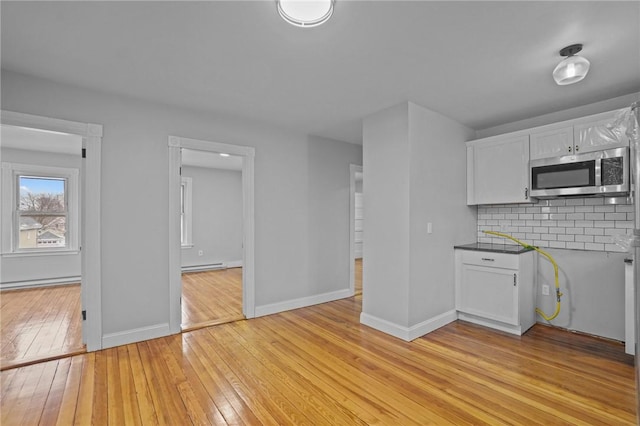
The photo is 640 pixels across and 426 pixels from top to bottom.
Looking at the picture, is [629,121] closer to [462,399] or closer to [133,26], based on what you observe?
[462,399]

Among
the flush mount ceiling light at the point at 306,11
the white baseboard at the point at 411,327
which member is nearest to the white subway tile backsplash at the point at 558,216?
the white baseboard at the point at 411,327

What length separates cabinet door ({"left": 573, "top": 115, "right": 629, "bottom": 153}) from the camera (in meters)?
2.83

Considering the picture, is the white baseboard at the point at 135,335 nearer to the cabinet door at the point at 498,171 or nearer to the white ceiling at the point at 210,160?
the white ceiling at the point at 210,160

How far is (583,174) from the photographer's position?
118 inches

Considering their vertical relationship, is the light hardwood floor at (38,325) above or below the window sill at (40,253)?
below

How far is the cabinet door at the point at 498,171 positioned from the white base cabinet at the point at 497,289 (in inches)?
27.1

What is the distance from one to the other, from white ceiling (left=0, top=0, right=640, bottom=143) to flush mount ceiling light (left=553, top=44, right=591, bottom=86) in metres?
0.07

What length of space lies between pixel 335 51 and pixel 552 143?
256 centimetres

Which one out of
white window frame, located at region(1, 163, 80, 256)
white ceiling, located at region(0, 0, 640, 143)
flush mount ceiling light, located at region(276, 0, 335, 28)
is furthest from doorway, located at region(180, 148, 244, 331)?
flush mount ceiling light, located at region(276, 0, 335, 28)

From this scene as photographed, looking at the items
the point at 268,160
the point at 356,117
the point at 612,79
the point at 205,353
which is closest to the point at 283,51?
the point at 356,117

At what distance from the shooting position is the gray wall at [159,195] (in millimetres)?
2920

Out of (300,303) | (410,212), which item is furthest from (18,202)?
(410,212)

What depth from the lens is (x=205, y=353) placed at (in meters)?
2.83

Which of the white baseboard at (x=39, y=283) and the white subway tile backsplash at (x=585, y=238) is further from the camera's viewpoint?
the white baseboard at (x=39, y=283)
